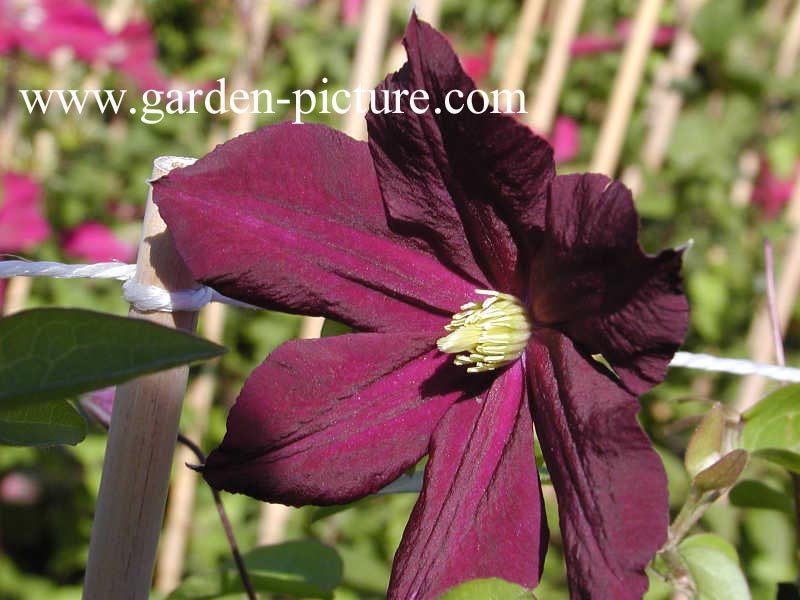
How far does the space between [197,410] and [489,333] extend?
5.68 feet

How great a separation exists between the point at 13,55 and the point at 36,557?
1.24 m

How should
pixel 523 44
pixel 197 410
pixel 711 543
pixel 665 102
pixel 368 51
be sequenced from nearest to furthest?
pixel 711 543
pixel 368 51
pixel 197 410
pixel 523 44
pixel 665 102

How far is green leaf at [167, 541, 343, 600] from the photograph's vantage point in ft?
2.30

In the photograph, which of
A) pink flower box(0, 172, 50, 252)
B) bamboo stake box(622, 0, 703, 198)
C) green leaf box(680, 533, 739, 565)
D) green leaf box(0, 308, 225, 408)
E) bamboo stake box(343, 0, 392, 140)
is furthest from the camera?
bamboo stake box(622, 0, 703, 198)

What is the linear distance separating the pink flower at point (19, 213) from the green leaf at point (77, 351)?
5.06 feet

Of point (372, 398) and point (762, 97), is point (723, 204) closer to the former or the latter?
point (762, 97)

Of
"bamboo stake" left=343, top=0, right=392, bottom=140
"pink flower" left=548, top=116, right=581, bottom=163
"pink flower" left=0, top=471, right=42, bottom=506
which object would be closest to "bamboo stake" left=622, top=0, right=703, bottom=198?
"pink flower" left=548, top=116, right=581, bottom=163

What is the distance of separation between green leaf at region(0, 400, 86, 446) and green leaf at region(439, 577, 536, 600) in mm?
214

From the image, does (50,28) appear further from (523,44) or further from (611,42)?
(611,42)

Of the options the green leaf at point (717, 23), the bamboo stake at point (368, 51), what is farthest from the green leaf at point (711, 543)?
the green leaf at point (717, 23)

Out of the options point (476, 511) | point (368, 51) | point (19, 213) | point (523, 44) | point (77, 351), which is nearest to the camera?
point (77, 351)

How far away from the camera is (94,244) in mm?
2041

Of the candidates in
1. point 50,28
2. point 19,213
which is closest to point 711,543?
point 19,213

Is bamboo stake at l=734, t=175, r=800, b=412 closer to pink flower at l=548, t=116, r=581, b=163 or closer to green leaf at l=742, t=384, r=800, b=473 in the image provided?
pink flower at l=548, t=116, r=581, b=163
